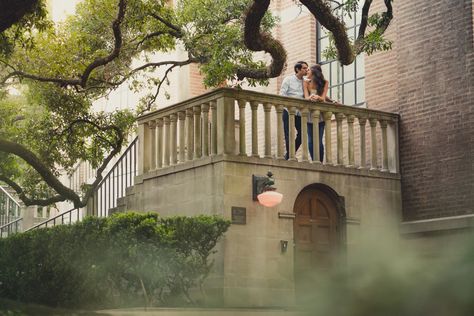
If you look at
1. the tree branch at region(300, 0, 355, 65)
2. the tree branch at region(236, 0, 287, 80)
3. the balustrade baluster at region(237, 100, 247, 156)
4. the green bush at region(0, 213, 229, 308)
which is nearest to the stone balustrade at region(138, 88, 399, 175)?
the balustrade baluster at region(237, 100, 247, 156)

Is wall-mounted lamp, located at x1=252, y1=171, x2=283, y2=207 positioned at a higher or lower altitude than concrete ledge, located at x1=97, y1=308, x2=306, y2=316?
higher

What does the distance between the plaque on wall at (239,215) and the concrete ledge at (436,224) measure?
2.49 metres

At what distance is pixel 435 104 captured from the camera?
50.0 ft

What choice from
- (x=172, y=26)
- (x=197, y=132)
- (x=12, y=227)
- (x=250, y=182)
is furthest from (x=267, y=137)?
(x=12, y=227)

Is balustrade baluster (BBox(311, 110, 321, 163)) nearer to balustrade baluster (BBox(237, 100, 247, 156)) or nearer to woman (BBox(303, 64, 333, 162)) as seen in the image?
woman (BBox(303, 64, 333, 162))

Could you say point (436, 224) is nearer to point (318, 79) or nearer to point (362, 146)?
point (362, 146)

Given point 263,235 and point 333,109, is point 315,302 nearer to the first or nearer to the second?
point 263,235

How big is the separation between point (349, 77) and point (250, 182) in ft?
17.2

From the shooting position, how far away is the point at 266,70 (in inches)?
571

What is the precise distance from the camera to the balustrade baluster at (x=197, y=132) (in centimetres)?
1412

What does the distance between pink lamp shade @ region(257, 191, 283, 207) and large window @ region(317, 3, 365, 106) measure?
484 centimetres

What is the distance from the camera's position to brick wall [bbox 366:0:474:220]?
48.2ft

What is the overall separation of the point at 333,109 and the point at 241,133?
2086 millimetres

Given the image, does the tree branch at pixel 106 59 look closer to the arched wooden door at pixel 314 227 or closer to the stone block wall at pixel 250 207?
the stone block wall at pixel 250 207
